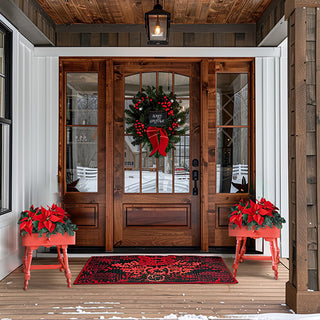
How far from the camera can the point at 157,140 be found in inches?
162

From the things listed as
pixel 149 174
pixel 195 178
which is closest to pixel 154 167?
pixel 149 174

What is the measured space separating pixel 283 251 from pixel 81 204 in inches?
98.5

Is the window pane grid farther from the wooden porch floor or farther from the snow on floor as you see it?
the snow on floor

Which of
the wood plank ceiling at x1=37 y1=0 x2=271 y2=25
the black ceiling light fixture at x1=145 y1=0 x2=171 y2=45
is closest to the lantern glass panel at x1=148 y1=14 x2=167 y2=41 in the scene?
the black ceiling light fixture at x1=145 y1=0 x2=171 y2=45

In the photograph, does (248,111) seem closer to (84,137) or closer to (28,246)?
(84,137)

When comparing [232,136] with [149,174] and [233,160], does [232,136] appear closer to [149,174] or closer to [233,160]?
[233,160]

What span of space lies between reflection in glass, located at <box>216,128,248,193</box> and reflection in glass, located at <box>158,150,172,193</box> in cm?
59

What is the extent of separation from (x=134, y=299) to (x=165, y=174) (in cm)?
173

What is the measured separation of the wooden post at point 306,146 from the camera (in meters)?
2.62

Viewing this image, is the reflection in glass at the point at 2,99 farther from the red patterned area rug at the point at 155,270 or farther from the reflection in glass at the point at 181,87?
the reflection in glass at the point at 181,87

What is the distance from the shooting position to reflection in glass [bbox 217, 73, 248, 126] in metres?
4.23

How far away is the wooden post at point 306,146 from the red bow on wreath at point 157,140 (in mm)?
1765

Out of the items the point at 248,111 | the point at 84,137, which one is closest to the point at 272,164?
the point at 248,111

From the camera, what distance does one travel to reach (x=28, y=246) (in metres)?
3.14
